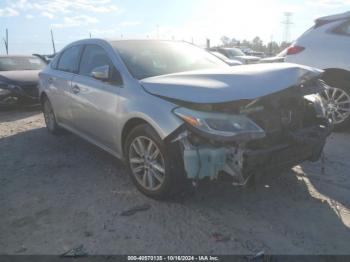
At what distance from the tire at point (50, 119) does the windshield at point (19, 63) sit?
4.30 meters

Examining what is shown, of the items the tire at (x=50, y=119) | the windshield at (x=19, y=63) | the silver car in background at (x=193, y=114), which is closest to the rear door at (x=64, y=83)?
the tire at (x=50, y=119)

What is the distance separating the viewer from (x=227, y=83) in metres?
3.29

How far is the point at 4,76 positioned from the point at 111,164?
5.67 meters

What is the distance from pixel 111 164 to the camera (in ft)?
16.4

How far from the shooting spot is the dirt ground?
303 cm

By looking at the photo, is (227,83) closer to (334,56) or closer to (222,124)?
(222,124)

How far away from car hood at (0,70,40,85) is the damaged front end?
23.2 feet

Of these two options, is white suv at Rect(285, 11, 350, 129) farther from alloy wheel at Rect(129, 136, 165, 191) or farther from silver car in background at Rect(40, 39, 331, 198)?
alloy wheel at Rect(129, 136, 165, 191)

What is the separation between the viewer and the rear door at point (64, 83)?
5.31 meters

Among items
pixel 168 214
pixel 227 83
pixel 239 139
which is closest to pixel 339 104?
pixel 227 83

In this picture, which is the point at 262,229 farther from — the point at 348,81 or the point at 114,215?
the point at 348,81

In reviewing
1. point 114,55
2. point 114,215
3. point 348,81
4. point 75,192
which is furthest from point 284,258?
point 348,81

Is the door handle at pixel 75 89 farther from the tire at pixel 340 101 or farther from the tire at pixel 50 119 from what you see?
the tire at pixel 340 101

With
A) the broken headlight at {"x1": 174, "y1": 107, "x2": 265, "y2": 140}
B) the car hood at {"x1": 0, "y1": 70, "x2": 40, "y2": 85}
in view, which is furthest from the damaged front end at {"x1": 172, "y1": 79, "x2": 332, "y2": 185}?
the car hood at {"x1": 0, "y1": 70, "x2": 40, "y2": 85}
